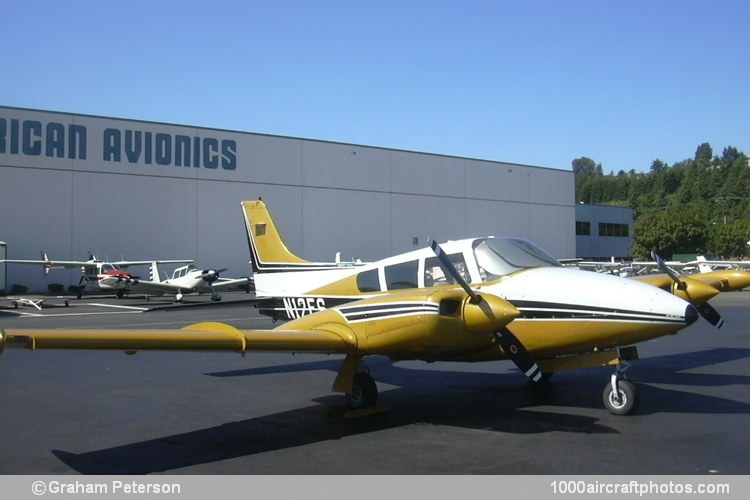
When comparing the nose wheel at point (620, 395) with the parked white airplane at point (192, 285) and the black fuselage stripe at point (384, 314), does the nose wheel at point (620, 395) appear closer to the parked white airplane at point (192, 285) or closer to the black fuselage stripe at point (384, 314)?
the black fuselage stripe at point (384, 314)

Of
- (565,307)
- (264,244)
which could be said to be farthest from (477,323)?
(264,244)

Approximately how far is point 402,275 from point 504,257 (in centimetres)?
145

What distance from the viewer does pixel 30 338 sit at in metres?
6.50

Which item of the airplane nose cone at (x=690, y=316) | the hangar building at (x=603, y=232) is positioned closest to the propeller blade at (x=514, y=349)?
the airplane nose cone at (x=690, y=316)

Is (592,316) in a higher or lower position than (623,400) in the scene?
higher

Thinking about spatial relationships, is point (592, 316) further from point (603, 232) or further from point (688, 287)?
point (603, 232)

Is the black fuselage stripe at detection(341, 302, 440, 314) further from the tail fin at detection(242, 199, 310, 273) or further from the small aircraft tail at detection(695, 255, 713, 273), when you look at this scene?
the small aircraft tail at detection(695, 255, 713, 273)

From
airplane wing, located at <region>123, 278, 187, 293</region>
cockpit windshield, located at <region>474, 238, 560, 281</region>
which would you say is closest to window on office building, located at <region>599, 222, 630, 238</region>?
airplane wing, located at <region>123, 278, 187, 293</region>

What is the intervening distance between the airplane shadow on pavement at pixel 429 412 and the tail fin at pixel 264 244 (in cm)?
201

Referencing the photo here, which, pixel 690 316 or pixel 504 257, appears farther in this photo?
pixel 504 257

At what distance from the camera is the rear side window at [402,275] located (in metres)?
10.1

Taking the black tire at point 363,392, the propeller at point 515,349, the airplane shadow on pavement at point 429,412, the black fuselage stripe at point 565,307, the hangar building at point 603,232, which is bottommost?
the airplane shadow on pavement at point 429,412

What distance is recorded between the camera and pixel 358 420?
9125 mm

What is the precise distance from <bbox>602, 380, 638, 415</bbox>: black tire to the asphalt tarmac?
15 centimetres
